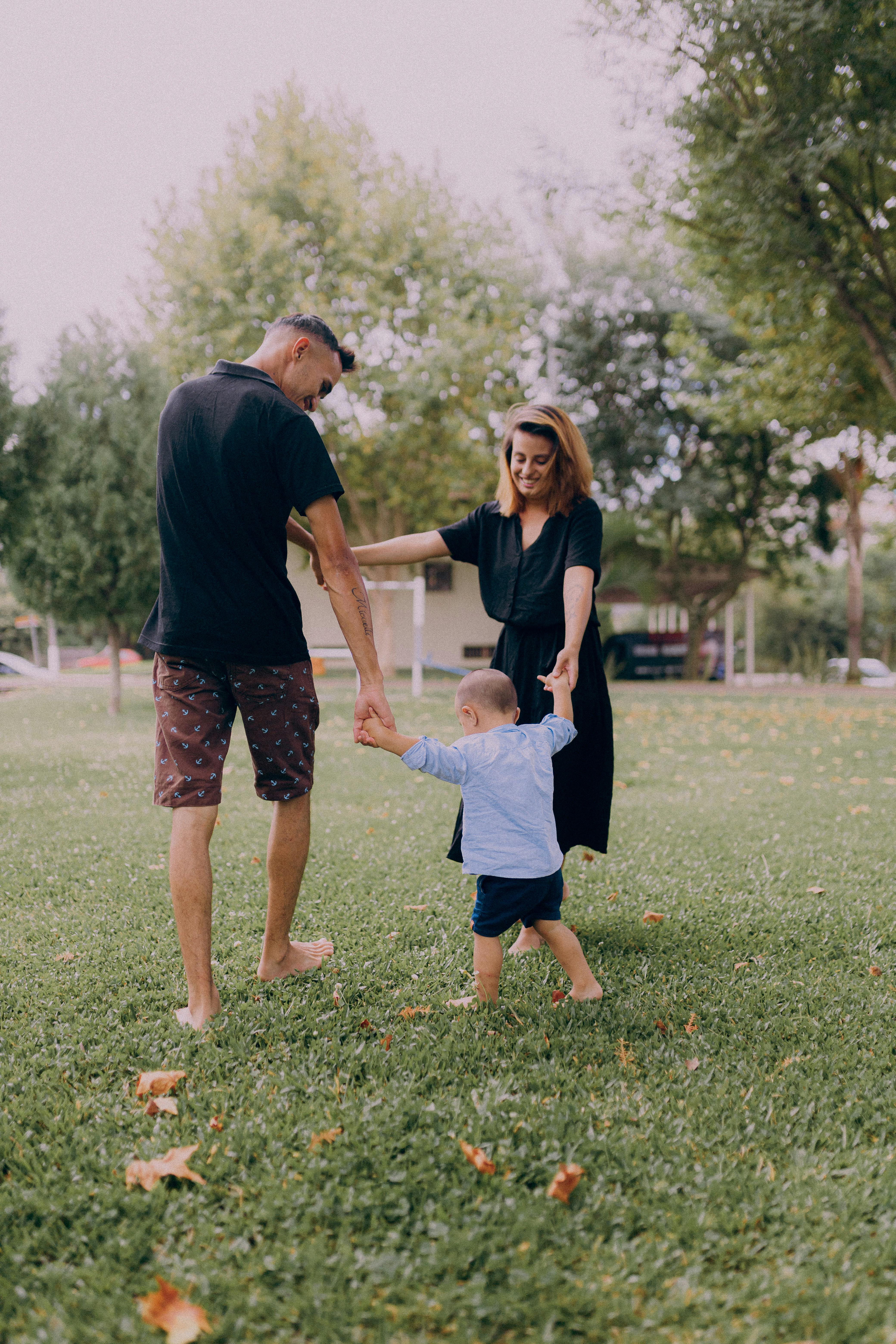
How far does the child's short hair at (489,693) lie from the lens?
278cm

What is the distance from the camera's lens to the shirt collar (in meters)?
2.76

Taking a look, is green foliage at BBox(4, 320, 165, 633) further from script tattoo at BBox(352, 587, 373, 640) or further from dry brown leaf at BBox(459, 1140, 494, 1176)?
dry brown leaf at BBox(459, 1140, 494, 1176)

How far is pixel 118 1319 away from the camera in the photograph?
1576 mm

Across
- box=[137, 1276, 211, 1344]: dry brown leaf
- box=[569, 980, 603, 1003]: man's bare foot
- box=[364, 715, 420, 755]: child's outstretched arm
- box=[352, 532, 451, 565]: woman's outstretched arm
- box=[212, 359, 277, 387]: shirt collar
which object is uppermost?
box=[212, 359, 277, 387]: shirt collar

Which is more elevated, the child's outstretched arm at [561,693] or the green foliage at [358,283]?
the green foliage at [358,283]

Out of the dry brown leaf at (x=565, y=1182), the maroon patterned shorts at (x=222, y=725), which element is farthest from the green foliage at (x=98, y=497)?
the dry brown leaf at (x=565, y=1182)

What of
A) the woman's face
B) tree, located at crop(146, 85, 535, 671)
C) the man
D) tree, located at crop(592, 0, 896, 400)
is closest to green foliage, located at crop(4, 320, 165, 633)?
tree, located at crop(146, 85, 535, 671)

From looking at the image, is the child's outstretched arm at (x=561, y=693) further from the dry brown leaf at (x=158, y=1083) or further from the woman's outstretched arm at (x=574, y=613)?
the dry brown leaf at (x=158, y=1083)

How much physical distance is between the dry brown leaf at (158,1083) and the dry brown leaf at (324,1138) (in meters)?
0.46

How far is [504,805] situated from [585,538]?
3.46 ft

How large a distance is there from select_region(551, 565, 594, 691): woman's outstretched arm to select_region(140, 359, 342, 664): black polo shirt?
0.91 meters

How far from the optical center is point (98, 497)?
1214 cm

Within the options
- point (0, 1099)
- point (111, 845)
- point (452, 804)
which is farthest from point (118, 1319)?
point (452, 804)

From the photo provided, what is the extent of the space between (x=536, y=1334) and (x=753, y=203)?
967 cm
